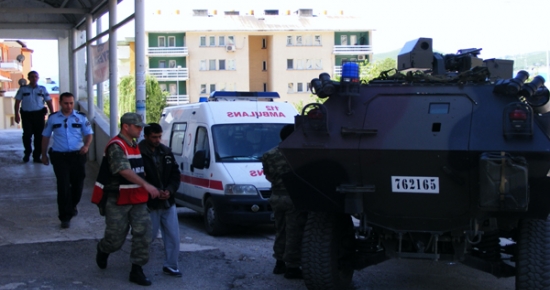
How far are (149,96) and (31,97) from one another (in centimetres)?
5020

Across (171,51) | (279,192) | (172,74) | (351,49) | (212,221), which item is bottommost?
(212,221)

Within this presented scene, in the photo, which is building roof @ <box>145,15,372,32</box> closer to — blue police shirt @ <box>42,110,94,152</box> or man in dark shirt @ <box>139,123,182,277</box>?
blue police shirt @ <box>42,110,94,152</box>

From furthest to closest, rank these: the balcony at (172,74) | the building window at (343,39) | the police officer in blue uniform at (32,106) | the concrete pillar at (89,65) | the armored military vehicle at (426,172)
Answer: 1. the building window at (343,39)
2. the balcony at (172,74)
3. the concrete pillar at (89,65)
4. the police officer in blue uniform at (32,106)
5. the armored military vehicle at (426,172)

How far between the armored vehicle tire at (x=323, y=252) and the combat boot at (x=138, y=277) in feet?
5.12

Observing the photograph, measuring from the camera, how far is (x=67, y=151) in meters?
9.28

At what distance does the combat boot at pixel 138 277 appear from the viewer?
7.00 meters

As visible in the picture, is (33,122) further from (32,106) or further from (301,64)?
(301,64)

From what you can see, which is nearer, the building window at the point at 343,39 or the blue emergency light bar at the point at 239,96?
the blue emergency light bar at the point at 239,96

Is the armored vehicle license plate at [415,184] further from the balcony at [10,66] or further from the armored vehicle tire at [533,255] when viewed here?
the balcony at [10,66]

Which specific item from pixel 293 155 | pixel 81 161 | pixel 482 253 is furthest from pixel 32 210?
pixel 482 253

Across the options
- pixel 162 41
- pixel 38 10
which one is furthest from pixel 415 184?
pixel 162 41

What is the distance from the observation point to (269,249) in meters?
9.02

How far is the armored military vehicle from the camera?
18.4ft

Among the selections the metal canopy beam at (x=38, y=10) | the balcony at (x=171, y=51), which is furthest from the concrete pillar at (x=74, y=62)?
the balcony at (x=171, y=51)
